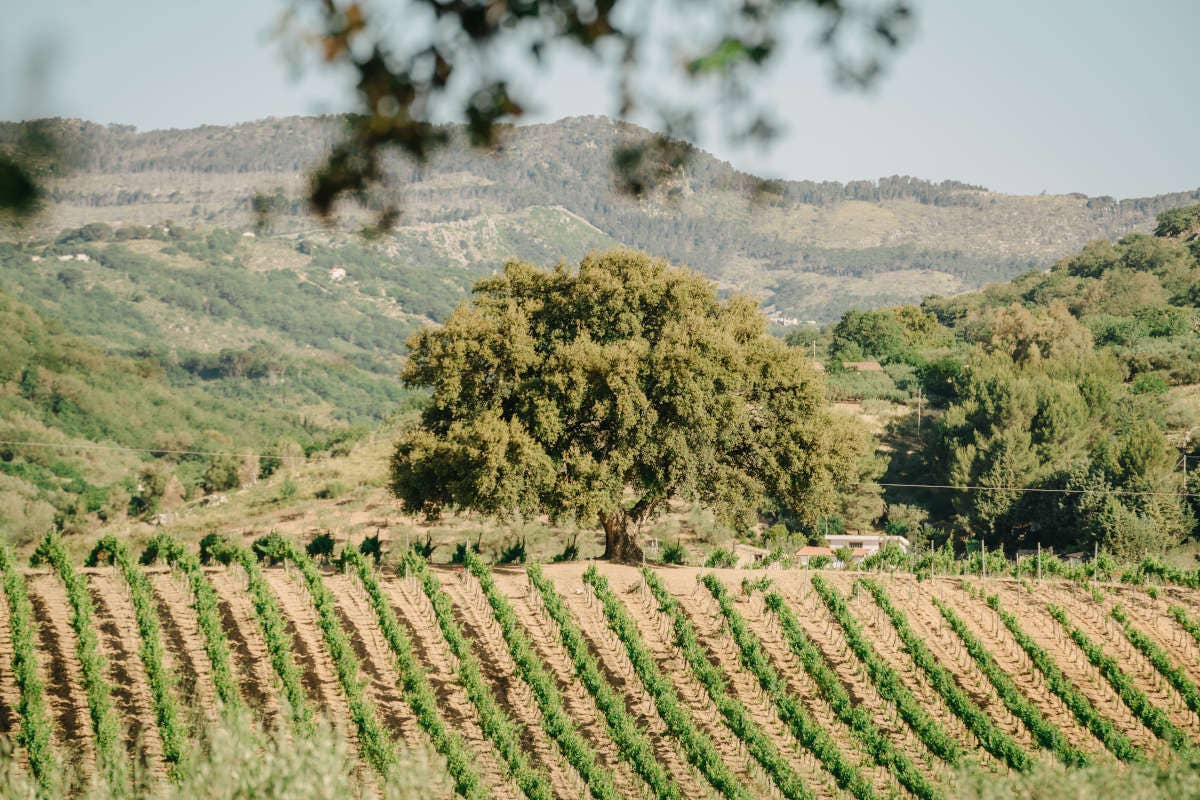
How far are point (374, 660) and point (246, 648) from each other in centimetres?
224

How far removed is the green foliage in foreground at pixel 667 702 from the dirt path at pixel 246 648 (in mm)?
5960

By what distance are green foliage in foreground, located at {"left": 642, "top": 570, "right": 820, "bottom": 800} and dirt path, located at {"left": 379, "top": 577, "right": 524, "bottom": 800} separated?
3.71m

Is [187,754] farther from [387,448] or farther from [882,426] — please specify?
[882,426]

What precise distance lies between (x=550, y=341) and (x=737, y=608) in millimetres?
7102

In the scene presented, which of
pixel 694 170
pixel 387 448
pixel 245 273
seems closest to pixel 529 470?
pixel 694 170

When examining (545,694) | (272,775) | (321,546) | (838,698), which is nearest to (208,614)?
(545,694)

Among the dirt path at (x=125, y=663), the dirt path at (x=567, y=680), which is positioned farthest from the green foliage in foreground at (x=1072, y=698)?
the dirt path at (x=125, y=663)

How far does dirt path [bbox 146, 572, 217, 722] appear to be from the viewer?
18062 mm

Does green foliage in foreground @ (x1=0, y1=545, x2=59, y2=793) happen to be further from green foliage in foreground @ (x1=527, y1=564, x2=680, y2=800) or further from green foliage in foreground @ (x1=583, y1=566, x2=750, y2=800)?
green foliage in foreground @ (x1=583, y1=566, x2=750, y2=800)

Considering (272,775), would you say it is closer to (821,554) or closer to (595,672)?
(595,672)

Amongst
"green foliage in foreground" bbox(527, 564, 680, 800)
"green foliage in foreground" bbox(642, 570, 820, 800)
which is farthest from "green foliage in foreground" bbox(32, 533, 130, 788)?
"green foliage in foreground" bbox(642, 570, 820, 800)

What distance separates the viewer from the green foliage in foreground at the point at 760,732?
54.1 ft

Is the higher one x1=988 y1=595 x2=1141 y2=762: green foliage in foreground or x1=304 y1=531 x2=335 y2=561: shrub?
x1=304 y1=531 x2=335 y2=561: shrub

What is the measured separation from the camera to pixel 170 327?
141 m
